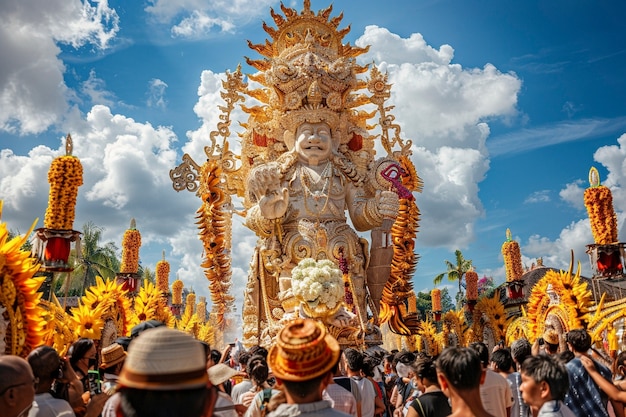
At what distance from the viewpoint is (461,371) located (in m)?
2.54

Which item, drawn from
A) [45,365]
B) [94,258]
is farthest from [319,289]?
[94,258]

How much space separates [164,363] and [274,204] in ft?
31.3

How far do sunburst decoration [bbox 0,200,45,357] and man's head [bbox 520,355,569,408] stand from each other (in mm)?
3878

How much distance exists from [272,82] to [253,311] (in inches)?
201

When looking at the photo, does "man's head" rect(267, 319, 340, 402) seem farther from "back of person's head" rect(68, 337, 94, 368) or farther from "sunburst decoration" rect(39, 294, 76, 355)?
"sunburst decoration" rect(39, 294, 76, 355)

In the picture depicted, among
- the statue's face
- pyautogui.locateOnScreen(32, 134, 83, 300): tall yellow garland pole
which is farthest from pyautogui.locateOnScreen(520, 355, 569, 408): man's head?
the statue's face

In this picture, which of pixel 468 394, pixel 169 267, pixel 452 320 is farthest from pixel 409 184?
pixel 169 267

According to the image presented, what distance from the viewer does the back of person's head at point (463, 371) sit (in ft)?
8.32

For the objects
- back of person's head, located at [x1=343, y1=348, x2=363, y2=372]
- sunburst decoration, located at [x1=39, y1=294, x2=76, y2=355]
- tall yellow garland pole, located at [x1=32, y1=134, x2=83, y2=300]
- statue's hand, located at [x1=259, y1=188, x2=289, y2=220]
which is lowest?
back of person's head, located at [x1=343, y1=348, x2=363, y2=372]

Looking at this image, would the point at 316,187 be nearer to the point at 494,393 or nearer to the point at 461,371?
the point at 494,393

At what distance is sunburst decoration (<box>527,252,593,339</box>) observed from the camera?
8.01 meters

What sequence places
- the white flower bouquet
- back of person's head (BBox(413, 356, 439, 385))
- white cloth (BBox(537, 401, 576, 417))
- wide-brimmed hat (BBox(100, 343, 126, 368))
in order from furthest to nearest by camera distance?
the white flower bouquet → back of person's head (BBox(413, 356, 439, 385)) → wide-brimmed hat (BBox(100, 343, 126, 368)) → white cloth (BBox(537, 401, 576, 417))

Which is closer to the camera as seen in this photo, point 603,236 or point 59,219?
point 59,219

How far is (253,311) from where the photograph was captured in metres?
11.8
